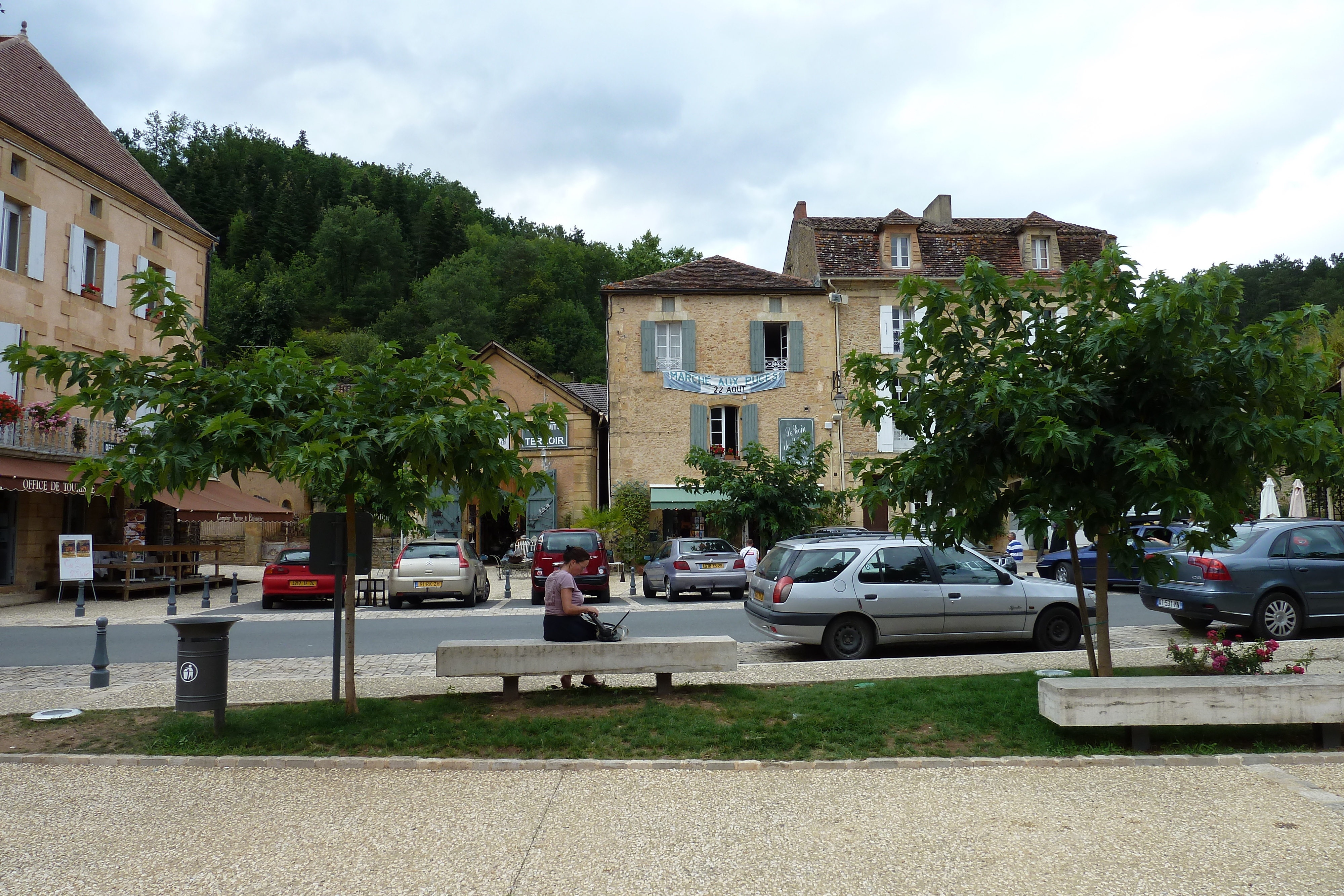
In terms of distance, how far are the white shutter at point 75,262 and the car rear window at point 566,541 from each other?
44.8 feet

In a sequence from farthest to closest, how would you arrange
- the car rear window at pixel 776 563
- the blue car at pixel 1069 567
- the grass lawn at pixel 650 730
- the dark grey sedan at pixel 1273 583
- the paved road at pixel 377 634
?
the blue car at pixel 1069 567 < the paved road at pixel 377 634 < the dark grey sedan at pixel 1273 583 < the car rear window at pixel 776 563 < the grass lawn at pixel 650 730

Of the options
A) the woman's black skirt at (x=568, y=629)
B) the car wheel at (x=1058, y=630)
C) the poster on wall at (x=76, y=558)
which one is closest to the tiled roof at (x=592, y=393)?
the poster on wall at (x=76, y=558)

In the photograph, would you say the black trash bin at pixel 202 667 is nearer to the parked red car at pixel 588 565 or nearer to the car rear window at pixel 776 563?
the car rear window at pixel 776 563

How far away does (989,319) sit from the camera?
774 centimetres

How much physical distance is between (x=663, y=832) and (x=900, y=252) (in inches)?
1167

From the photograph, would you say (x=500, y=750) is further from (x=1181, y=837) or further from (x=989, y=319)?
(x=989, y=319)

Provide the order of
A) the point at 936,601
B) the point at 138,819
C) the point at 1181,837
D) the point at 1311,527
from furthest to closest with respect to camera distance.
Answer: the point at 1311,527
the point at 936,601
the point at 138,819
the point at 1181,837

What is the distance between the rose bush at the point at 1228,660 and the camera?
7715mm

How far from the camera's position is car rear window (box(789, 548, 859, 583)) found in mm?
11070

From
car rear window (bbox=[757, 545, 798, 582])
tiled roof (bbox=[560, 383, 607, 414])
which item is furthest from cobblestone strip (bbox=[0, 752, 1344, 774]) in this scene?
tiled roof (bbox=[560, 383, 607, 414])

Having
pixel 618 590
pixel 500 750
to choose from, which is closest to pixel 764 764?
pixel 500 750

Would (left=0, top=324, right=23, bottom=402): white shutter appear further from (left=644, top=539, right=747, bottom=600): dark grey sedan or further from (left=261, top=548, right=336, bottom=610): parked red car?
(left=644, top=539, right=747, bottom=600): dark grey sedan

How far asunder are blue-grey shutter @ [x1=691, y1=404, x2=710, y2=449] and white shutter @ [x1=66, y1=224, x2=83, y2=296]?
1785cm

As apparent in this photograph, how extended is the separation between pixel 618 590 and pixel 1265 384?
18718mm
